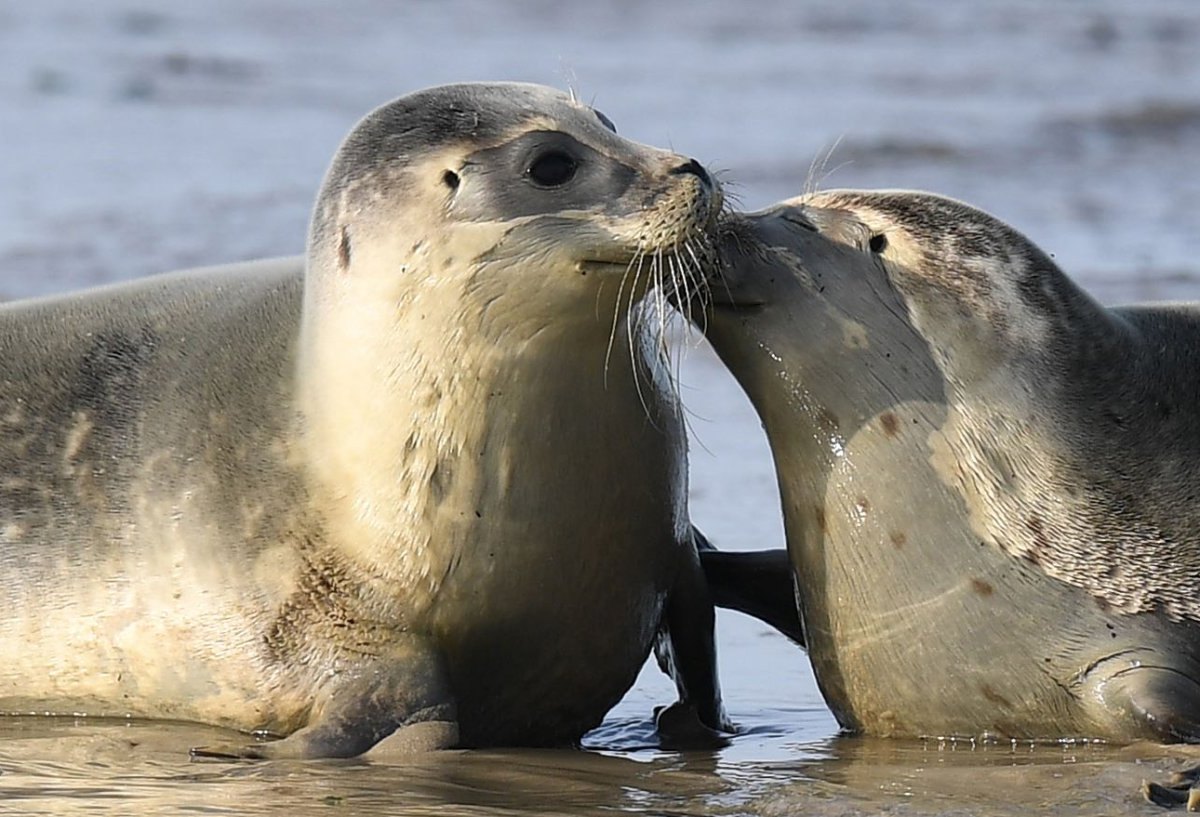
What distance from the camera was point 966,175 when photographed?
14.5 meters

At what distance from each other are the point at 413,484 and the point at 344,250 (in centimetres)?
55

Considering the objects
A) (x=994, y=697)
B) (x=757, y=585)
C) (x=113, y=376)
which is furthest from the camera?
(x=757, y=585)

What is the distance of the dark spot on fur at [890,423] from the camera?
19.5 feet

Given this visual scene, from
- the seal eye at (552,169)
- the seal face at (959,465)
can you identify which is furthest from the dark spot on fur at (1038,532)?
the seal eye at (552,169)

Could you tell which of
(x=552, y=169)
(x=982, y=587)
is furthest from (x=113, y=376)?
(x=982, y=587)

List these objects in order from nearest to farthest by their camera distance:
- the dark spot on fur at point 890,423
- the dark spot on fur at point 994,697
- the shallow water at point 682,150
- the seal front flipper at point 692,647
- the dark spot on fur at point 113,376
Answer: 1. the shallow water at point 682,150
2. the dark spot on fur at point 994,697
3. the dark spot on fur at point 890,423
4. the seal front flipper at point 692,647
5. the dark spot on fur at point 113,376

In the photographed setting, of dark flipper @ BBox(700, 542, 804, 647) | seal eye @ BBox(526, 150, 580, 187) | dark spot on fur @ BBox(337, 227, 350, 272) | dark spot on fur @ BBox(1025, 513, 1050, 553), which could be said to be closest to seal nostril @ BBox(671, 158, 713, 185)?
seal eye @ BBox(526, 150, 580, 187)

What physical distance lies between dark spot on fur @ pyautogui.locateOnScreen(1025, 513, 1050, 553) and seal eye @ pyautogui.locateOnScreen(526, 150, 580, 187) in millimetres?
1283

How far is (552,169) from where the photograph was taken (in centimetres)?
572

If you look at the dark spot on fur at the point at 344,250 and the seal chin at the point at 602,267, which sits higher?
the dark spot on fur at the point at 344,250

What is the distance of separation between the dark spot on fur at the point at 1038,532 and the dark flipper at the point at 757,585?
0.78 meters

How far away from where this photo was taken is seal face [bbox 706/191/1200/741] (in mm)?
5809

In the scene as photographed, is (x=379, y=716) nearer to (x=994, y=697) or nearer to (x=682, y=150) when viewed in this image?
(x=994, y=697)

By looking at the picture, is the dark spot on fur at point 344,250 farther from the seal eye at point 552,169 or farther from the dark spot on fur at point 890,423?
the dark spot on fur at point 890,423
